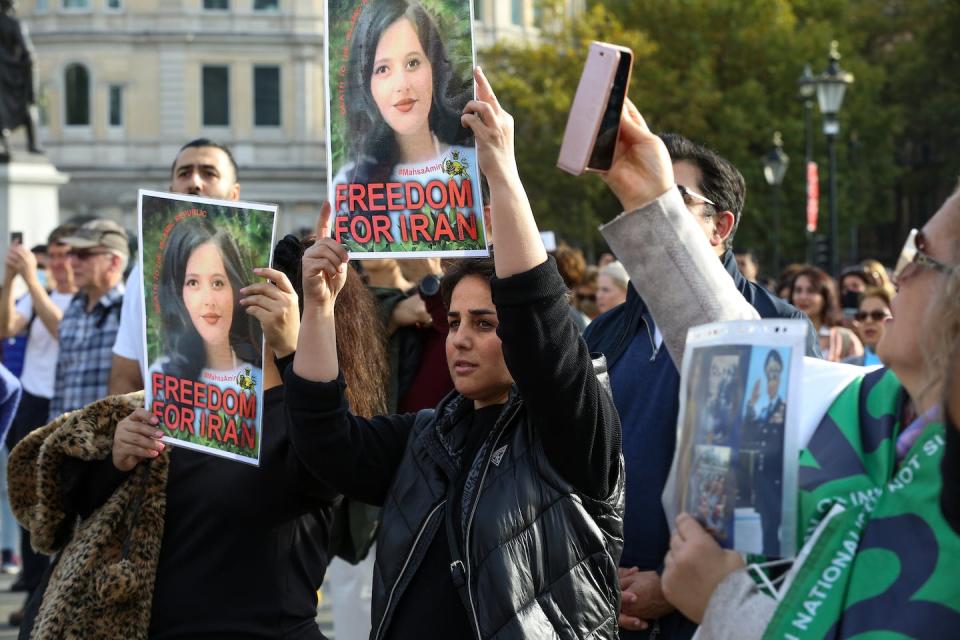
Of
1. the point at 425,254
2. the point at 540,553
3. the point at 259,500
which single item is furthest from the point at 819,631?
the point at 259,500

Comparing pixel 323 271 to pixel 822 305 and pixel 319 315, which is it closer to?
pixel 319 315

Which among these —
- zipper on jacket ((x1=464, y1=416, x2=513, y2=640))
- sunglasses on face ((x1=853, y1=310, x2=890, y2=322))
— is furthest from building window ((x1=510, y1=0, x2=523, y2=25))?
zipper on jacket ((x1=464, y1=416, x2=513, y2=640))

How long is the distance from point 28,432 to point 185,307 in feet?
19.1

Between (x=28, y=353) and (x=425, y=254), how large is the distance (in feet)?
22.4

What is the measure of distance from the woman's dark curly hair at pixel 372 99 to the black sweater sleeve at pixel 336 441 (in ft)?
1.71

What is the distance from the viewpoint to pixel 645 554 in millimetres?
4082

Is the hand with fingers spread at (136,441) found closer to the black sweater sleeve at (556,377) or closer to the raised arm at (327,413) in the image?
the raised arm at (327,413)

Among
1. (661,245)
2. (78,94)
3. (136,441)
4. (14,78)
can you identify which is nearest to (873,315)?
(136,441)

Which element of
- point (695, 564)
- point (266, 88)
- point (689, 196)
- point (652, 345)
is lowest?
point (695, 564)

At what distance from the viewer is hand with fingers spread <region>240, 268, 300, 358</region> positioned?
416 cm

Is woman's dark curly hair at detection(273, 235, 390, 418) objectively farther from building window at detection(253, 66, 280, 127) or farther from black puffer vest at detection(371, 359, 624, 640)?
building window at detection(253, 66, 280, 127)

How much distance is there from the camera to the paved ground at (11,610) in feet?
29.4

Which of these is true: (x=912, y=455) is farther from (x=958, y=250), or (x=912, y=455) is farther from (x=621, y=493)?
(x=621, y=493)

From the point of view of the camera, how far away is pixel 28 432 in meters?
9.75
